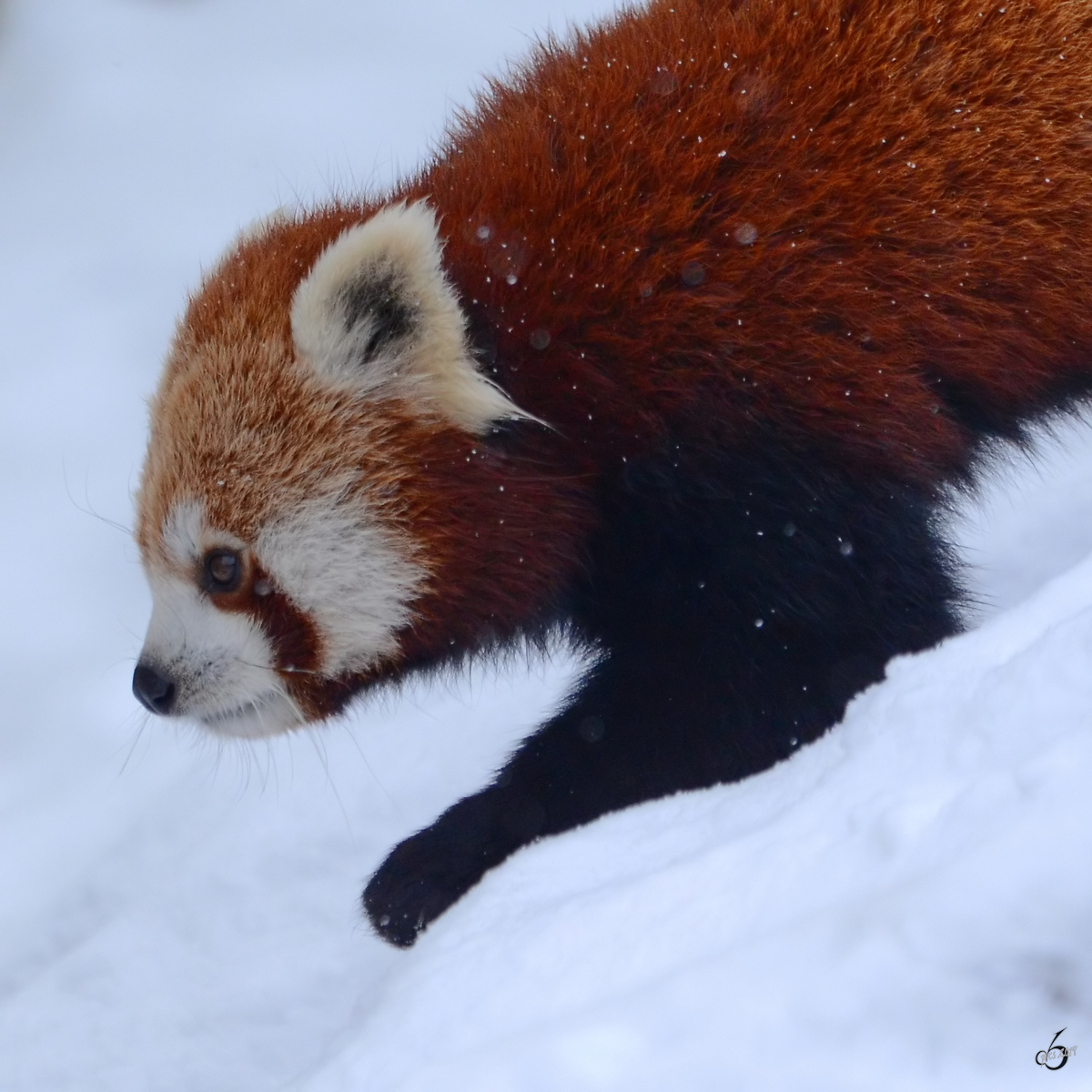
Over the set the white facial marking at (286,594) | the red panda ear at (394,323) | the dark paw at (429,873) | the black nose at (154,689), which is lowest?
the dark paw at (429,873)

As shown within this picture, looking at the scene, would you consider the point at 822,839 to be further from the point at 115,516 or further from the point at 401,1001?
the point at 115,516

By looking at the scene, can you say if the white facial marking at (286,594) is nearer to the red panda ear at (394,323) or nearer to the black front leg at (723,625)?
the red panda ear at (394,323)

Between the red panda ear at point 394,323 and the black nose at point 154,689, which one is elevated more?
the red panda ear at point 394,323

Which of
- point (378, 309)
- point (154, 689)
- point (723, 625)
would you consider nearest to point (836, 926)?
point (723, 625)

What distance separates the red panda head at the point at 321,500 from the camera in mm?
1907

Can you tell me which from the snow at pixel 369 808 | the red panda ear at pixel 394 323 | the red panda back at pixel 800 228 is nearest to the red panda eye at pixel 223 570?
the red panda ear at pixel 394 323

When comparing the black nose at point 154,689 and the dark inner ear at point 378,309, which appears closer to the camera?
the dark inner ear at point 378,309

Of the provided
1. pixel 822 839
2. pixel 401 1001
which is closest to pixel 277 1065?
pixel 401 1001

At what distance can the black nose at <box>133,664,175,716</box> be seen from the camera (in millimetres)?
2023

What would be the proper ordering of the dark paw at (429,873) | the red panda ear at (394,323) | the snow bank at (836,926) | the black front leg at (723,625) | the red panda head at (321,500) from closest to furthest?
the snow bank at (836,926) → the red panda ear at (394,323) → the red panda head at (321,500) → the black front leg at (723,625) → the dark paw at (429,873)

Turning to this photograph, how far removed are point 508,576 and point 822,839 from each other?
2.76 feet

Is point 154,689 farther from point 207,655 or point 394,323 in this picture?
point 394,323

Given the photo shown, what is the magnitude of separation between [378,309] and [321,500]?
318 millimetres

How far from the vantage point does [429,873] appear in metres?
2.22
